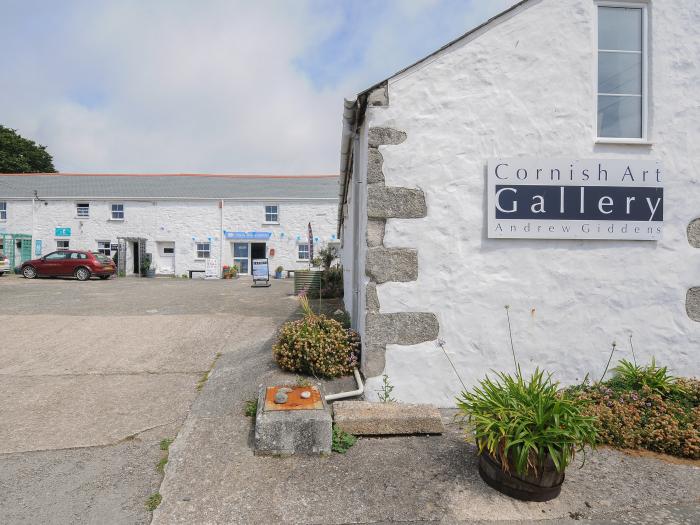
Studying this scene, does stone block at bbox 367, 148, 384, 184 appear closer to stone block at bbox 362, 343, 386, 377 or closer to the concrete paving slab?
stone block at bbox 362, 343, 386, 377

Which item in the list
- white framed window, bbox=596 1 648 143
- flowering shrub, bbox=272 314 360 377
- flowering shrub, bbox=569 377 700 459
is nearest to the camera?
flowering shrub, bbox=569 377 700 459

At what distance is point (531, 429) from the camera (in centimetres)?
303

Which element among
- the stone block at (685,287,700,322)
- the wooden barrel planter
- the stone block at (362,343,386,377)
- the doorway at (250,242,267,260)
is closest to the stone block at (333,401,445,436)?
the stone block at (362,343,386,377)

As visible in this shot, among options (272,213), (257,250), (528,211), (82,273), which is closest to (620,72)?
(528,211)

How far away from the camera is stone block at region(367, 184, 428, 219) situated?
14.6ft

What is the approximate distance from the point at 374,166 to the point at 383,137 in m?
0.32

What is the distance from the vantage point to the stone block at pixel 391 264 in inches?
177

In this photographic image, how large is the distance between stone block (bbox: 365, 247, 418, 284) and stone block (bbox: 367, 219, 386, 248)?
0.06m

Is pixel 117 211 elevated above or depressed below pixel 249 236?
above

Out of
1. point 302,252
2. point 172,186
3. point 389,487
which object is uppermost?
point 172,186

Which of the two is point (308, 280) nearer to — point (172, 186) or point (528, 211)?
point (528, 211)

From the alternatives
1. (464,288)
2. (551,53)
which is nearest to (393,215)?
(464,288)

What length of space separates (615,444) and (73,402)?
5500mm

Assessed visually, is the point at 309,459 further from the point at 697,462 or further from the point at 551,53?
the point at 551,53
